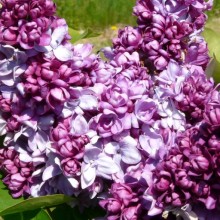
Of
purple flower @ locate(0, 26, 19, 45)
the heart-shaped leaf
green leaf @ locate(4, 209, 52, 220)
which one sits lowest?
green leaf @ locate(4, 209, 52, 220)

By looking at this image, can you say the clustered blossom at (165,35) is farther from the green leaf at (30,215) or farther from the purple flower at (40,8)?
the green leaf at (30,215)

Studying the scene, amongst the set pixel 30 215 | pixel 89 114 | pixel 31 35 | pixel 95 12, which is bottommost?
pixel 95 12

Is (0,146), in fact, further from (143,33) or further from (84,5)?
(84,5)

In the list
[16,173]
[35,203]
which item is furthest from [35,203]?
[16,173]

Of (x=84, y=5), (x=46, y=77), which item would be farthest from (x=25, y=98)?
(x=84, y=5)

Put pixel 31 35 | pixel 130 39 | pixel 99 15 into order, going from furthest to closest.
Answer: pixel 99 15 → pixel 130 39 → pixel 31 35

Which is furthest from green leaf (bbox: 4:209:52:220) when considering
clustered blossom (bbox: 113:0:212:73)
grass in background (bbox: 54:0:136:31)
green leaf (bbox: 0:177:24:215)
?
grass in background (bbox: 54:0:136:31)

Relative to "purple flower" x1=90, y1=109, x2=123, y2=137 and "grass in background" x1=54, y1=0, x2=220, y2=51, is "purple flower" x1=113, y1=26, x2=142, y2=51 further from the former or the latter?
"grass in background" x1=54, y1=0, x2=220, y2=51

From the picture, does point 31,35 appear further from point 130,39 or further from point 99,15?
point 99,15
